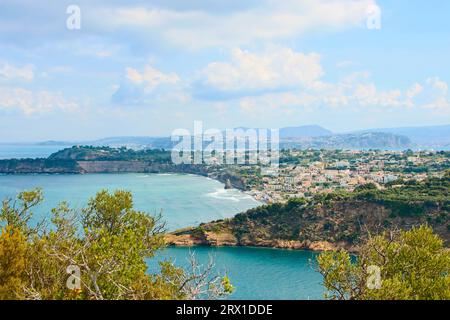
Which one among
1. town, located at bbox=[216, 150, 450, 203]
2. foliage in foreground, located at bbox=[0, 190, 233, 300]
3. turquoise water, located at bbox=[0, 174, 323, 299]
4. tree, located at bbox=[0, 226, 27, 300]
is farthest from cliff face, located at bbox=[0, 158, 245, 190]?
tree, located at bbox=[0, 226, 27, 300]

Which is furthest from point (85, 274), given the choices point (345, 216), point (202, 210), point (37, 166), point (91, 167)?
point (91, 167)

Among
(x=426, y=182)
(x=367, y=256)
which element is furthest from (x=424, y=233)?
(x=426, y=182)

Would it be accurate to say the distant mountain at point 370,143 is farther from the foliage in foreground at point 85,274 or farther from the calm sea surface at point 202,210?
the foliage in foreground at point 85,274

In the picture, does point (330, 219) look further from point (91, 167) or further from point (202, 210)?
point (91, 167)

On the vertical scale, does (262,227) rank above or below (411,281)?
below
